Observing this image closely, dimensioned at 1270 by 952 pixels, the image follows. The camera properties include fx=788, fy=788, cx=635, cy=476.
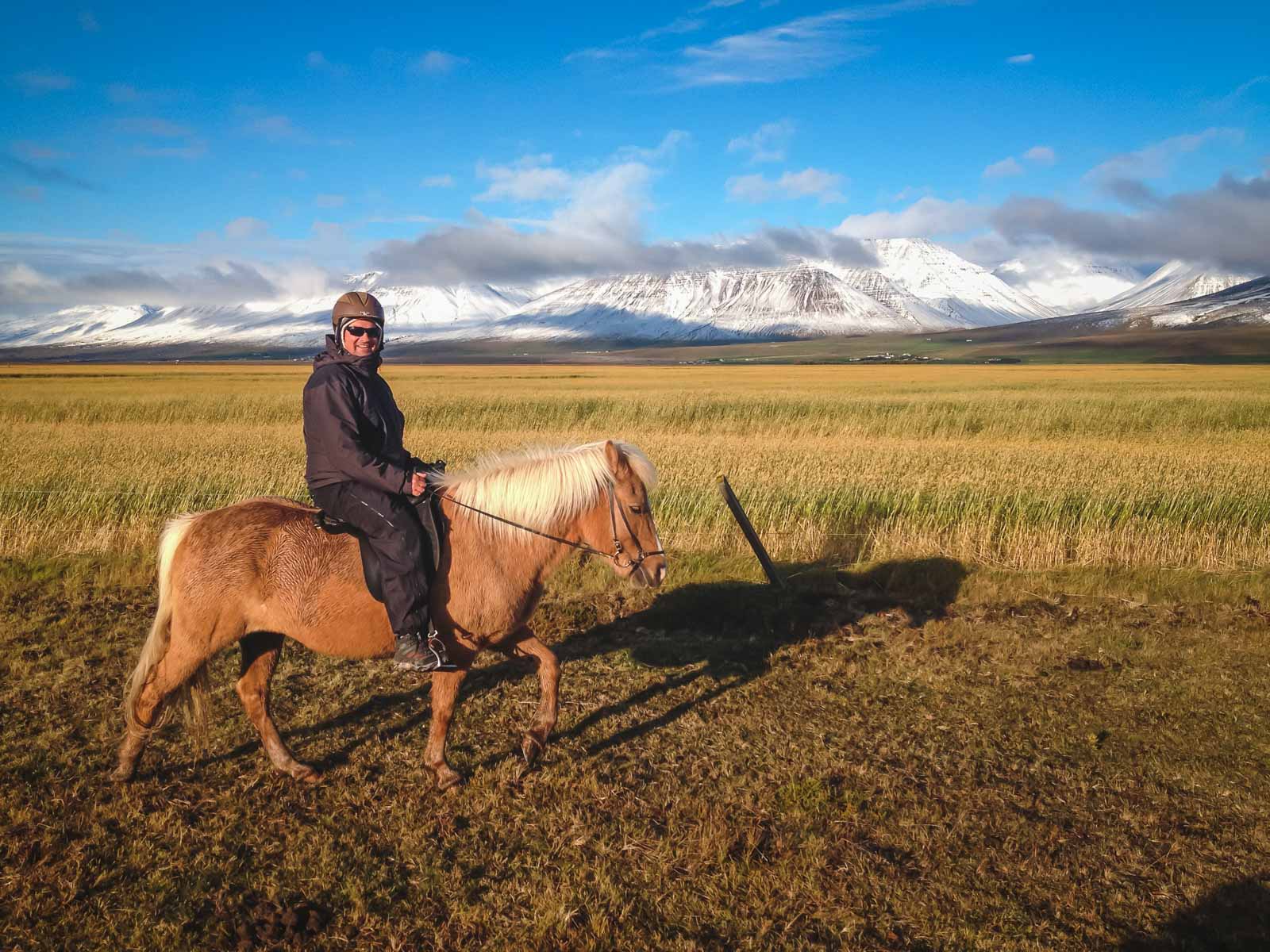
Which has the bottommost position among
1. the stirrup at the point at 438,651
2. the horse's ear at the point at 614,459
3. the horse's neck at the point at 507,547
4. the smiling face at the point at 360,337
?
the stirrup at the point at 438,651

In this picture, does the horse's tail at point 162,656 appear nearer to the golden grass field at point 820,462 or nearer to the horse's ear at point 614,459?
the horse's ear at point 614,459

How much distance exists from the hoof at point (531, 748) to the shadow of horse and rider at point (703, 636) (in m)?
0.35

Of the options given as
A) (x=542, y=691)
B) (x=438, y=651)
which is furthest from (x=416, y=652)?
(x=542, y=691)

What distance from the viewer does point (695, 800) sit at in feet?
17.2

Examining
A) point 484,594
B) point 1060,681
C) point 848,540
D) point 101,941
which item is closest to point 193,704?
point 101,941

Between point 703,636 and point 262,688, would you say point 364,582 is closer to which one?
point 262,688

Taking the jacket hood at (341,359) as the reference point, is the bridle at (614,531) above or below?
below

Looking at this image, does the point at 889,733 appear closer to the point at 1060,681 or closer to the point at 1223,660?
the point at 1060,681

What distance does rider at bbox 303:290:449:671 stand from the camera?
4.98 metres

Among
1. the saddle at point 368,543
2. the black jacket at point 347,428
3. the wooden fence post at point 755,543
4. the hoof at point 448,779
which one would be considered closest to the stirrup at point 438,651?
the saddle at point 368,543

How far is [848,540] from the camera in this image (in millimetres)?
11781

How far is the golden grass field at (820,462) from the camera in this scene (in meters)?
11.6

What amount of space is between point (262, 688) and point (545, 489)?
8.37 feet

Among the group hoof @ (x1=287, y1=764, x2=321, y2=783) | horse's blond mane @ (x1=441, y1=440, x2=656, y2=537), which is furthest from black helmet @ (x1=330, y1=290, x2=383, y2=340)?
hoof @ (x1=287, y1=764, x2=321, y2=783)
